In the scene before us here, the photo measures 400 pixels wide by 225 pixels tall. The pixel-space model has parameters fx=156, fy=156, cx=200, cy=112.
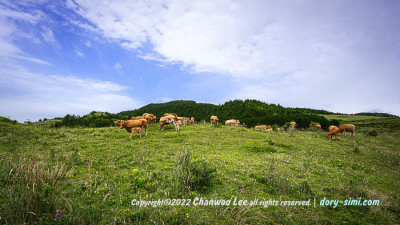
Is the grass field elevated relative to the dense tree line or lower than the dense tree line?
lower

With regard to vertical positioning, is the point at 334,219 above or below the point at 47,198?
below

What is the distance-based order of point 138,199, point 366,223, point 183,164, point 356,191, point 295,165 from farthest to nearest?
1. point 295,165
2. point 183,164
3. point 356,191
4. point 138,199
5. point 366,223

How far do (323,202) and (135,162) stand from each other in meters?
7.99

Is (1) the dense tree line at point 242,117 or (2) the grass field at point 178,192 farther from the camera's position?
(1) the dense tree line at point 242,117

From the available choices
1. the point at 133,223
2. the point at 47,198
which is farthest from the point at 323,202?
the point at 47,198

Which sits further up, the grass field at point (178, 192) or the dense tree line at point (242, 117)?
the dense tree line at point (242, 117)

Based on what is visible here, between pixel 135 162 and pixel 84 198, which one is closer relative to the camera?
pixel 84 198

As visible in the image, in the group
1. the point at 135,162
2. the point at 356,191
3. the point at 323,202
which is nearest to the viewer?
Answer: the point at 323,202

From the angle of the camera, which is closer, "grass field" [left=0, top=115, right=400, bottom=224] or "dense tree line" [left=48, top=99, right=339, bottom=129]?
"grass field" [left=0, top=115, right=400, bottom=224]

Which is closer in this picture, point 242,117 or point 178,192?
point 178,192

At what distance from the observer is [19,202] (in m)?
3.18

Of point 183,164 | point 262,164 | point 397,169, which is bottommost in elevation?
point 397,169

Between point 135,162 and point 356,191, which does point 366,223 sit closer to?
point 356,191

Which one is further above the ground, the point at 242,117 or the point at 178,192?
the point at 242,117
